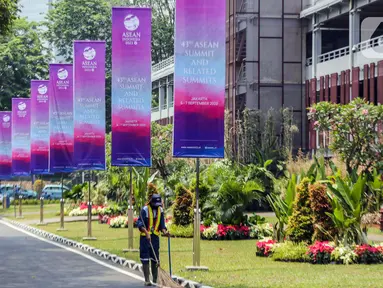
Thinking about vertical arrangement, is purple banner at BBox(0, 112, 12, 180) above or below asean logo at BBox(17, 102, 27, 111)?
below

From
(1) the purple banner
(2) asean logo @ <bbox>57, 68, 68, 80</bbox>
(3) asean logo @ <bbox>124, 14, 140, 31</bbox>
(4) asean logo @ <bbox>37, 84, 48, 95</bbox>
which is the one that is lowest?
(1) the purple banner

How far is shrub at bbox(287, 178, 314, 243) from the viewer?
2416 cm

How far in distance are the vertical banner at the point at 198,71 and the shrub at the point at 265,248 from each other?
12.8 feet

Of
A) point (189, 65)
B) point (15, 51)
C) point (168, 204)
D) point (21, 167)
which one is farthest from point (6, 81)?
point (189, 65)

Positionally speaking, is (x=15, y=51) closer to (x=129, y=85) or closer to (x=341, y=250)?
(x=129, y=85)

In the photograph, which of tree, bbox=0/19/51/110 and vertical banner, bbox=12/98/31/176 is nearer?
vertical banner, bbox=12/98/31/176

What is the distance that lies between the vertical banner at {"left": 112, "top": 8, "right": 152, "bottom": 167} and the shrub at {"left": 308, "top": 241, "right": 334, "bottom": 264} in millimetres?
5976

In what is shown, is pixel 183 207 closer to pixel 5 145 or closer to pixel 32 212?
pixel 5 145

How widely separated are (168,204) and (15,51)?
42503 mm

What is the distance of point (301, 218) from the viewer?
2423 cm

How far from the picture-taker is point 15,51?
85562 millimetres

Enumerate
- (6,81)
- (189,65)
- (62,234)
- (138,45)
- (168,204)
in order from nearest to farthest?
(189,65) < (138,45) < (62,234) < (168,204) < (6,81)

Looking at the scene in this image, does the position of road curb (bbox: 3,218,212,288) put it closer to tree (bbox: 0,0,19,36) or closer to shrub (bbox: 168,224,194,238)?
shrub (bbox: 168,224,194,238)

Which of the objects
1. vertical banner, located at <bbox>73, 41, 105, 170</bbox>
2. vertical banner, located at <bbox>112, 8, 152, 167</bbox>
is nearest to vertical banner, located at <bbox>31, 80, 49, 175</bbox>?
vertical banner, located at <bbox>73, 41, 105, 170</bbox>
